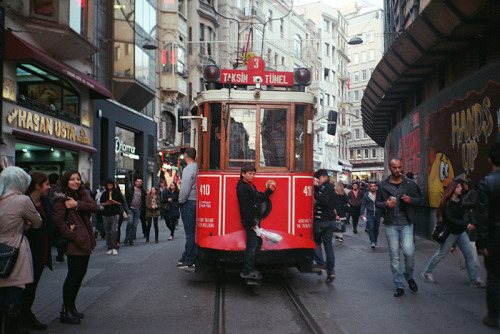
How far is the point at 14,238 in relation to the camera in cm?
425

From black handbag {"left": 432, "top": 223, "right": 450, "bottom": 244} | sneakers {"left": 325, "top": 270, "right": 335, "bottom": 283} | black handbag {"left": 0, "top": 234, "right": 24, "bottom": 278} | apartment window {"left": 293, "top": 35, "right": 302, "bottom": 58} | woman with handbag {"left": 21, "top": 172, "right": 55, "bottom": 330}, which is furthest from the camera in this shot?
apartment window {"left": 293, "top": 35, "right": 302, "bottom": 58}

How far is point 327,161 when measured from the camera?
58.2 meters

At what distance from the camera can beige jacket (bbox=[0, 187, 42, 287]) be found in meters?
4.20

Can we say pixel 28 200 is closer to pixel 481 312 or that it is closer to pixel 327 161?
pixel 481 312

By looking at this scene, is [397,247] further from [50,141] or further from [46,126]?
[46,126]

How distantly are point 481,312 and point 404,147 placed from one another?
12.5 metres

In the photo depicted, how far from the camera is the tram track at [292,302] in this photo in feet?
16.6

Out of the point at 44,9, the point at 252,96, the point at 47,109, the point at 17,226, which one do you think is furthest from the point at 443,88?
the point at 47,109

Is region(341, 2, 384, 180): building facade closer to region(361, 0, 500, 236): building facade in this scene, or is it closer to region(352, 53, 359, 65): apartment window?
region(352, 53, 359, 65): apartment window

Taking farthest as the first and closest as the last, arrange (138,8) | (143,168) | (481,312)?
(143,168), (138,8), (481,312)

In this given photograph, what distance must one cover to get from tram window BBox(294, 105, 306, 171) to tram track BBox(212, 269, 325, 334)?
1873 mm

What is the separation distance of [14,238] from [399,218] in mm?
4953

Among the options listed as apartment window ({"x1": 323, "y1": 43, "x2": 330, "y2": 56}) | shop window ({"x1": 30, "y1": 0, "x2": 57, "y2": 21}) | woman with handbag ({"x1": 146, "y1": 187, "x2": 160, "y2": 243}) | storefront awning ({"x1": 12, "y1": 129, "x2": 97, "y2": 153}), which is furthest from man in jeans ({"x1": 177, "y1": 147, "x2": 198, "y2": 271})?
apartment window ({"x1": 323, "y1": 43, "x2": 330, "y2": 56})

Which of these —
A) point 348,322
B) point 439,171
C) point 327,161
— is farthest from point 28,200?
point 327,161
